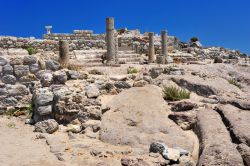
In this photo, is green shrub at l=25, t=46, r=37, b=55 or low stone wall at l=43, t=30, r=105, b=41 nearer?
green shrub at l=25, t=46, r=37, b=55

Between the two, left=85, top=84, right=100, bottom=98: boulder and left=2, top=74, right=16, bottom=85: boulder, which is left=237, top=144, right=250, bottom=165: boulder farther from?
left=2, top=74, right=16, bottom=85: boulder

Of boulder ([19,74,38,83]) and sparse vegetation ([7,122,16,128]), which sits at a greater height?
boulder ([19,74,38,83])

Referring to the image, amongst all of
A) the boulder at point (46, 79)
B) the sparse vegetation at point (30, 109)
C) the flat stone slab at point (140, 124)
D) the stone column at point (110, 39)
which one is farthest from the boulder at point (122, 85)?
the stone column at point (110, 39)

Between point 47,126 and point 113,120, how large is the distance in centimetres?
180

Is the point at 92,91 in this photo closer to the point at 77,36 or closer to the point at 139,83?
the point at 139,83

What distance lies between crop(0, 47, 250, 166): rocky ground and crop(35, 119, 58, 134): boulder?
0.03 meters

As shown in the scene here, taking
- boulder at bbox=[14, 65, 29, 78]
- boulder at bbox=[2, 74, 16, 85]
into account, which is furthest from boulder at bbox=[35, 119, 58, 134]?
boulder at bbox=[14, 65, 29, 78]

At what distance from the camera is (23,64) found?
13.5m

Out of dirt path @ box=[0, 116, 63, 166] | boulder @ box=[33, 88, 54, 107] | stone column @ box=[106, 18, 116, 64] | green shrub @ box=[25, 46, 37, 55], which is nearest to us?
dirt path @ box=[0, 116, 63, 166]

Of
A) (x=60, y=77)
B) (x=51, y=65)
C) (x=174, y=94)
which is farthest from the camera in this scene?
(x=51, y=65)

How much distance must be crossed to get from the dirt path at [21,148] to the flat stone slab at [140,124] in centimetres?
172

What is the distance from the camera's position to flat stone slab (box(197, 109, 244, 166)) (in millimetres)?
8344

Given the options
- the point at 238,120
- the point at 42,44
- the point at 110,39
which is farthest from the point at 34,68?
the point at 42,44

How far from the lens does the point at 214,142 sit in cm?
921
